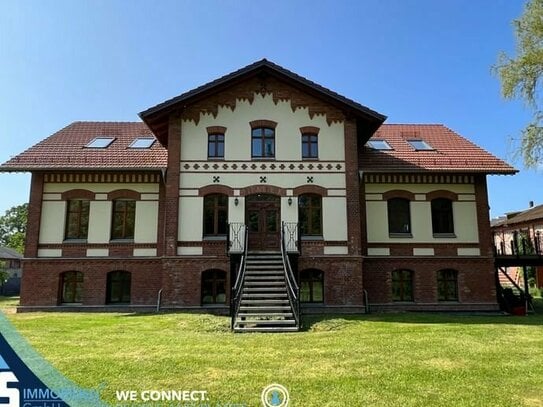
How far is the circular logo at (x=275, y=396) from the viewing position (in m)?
5.54

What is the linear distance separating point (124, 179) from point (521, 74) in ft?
50.3

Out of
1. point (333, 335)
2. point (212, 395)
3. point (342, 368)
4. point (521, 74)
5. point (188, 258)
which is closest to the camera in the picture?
point (212, 395)


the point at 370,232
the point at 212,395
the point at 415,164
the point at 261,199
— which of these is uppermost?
the point at 415,164

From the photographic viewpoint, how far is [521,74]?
14.2 metres

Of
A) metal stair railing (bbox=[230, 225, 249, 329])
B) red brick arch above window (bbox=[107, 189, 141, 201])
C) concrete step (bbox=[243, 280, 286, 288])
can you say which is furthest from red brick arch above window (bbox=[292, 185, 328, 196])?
red brick arch above window (bbox=[107, 189, 141, 201])

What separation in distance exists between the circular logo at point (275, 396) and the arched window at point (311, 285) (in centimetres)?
968

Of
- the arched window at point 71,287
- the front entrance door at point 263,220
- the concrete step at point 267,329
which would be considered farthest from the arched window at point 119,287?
the concrete step at point 267,329

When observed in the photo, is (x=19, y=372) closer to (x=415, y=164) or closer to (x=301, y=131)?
(x=301, y=131)

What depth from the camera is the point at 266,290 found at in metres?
13.2

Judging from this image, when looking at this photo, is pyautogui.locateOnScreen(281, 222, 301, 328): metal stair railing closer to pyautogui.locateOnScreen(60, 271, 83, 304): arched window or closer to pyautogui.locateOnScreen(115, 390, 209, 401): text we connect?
pyautogui.locateOnScreen(115, 390, 209, 401): text we connect

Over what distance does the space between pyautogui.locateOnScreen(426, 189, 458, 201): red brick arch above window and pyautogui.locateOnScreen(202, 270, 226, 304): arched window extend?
A: 915 centimetres

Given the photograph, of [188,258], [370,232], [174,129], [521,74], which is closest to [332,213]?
[370,232]

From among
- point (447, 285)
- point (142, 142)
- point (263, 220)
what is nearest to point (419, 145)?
point (447, 285)

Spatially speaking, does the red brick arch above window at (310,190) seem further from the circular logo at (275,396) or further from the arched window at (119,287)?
the circular logo at (275,396)
